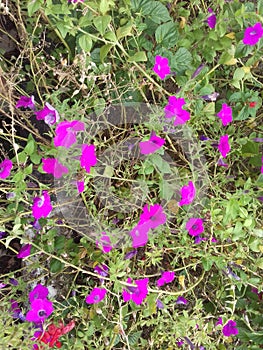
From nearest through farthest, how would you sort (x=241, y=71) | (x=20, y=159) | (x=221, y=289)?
(x=20, y=159) < (x=241, y=71) < (x=221, y=289)

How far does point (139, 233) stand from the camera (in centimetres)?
127

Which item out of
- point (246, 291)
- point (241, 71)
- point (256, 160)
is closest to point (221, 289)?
point (246, 291)

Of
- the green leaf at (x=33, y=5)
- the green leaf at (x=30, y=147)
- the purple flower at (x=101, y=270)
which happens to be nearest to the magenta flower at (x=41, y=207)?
the green leaf at (x=30, y=147)

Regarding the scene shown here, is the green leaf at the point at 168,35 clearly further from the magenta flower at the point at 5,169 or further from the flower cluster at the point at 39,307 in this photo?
the flower cluster at the point at 39,307

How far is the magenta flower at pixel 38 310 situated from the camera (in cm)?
123

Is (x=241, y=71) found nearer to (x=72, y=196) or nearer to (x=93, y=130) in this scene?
(x=93, y=130)

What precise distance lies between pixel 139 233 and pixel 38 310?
34cm

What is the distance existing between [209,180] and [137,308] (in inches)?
17.1

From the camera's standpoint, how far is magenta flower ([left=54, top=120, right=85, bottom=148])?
1100 mm

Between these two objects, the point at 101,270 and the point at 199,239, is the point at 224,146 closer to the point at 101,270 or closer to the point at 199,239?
the point at 199,239

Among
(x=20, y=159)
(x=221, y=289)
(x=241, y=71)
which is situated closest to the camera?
(x=20, y=159)

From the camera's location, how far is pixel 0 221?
3.96 ft

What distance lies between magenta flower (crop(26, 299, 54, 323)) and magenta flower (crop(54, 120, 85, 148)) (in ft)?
1.42

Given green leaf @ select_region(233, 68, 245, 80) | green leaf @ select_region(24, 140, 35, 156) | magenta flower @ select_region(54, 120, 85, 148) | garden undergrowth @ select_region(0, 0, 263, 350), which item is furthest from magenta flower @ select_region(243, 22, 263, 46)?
green leaf @ select_region(24, 140, 35, 156)
